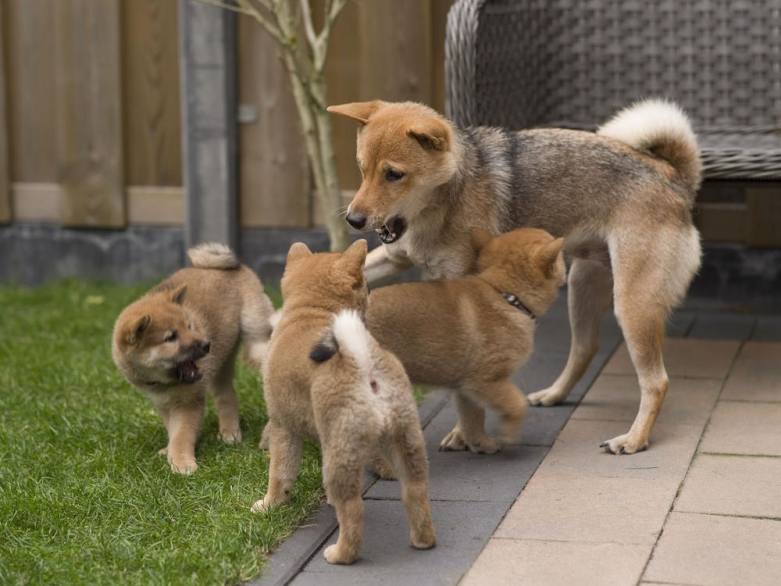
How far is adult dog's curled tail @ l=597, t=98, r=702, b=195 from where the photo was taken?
465 centimetres

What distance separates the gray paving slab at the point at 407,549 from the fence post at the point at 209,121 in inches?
139

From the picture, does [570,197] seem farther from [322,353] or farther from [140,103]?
[140,103]

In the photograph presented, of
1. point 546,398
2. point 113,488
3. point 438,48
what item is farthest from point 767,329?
point 113,488

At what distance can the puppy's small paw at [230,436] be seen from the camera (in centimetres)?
464

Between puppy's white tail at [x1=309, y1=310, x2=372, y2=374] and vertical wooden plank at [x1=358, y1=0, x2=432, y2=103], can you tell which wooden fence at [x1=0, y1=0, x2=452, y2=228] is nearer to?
vertical wooden plank at [x1=358, y1=0, x2=432, y2=103]

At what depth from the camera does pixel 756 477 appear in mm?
4055

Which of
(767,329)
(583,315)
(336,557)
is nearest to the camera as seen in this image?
(336,557)

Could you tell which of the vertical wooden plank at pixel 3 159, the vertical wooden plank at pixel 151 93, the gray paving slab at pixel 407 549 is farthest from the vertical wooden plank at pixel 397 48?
the gray paving slab at pixel 407 549

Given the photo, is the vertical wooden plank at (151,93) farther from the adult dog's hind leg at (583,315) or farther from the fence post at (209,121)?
the adult dog's hind leg at (583,315)

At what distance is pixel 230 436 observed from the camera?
15.4 feet

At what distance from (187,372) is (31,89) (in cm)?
379

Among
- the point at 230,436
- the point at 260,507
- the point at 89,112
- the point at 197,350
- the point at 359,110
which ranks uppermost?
the point at 359,110

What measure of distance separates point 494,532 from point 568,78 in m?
3.42

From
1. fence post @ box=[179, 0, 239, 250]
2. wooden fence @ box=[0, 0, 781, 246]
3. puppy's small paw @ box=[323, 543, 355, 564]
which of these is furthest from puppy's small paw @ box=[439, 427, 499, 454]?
fence post @ box=[179, 0, 239, 250]
